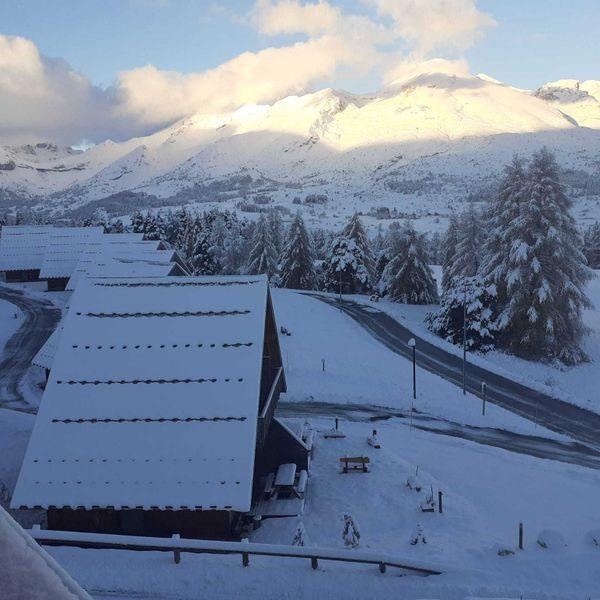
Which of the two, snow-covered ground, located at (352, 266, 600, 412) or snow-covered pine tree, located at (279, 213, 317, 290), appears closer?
snow-covered ground, located at (352, 266, 600, 412)

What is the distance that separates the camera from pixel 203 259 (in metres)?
77.2

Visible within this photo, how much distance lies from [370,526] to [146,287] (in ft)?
32.9

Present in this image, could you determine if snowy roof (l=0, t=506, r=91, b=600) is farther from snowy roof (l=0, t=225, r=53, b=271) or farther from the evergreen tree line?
snowy roof (l=0, t=225, r=53, b=271)

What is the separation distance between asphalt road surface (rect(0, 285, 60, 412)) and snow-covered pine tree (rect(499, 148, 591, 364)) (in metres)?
34.6

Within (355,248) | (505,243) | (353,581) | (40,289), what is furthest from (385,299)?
(353,581)

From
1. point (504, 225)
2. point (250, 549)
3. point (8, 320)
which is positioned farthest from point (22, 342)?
point (504, 225)

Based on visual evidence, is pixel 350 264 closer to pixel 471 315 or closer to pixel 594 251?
pixel 471 315

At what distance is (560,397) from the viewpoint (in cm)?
3469

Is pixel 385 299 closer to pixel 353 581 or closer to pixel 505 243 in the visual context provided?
pixel 505 243

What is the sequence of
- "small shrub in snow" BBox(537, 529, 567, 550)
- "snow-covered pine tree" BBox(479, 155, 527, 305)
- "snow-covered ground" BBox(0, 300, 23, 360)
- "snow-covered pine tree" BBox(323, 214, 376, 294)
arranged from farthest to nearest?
"snow-covered pine tree" BBox(323, 214, 376, 294), "snow-covered pine tree" BBox(479, 155, 527, 305), "snow-covered ground" BBox(0, 300, 23, 360), "small shrub in snow" BBox(537, 529, 567, 550)

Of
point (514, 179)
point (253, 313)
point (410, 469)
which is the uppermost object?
point (514, 179)

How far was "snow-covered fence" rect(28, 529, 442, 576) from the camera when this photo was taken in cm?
1012

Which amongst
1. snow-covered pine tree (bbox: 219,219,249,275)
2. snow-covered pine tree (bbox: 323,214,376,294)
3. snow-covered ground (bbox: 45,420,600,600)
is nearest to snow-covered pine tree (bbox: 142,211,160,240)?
snow-covered pine tree (bbox: 219,219,249,275)

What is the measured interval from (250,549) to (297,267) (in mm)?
61790
